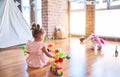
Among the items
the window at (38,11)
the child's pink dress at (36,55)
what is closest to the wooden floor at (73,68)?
the child's pink dress at (36,55)

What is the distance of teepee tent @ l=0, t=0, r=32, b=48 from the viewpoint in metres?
3.39

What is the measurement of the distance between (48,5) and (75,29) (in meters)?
1.53

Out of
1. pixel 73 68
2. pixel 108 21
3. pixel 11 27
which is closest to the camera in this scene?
pixel 73 68

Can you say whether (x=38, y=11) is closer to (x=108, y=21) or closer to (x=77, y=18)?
(x=77, y=18)

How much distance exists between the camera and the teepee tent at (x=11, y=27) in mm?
3395

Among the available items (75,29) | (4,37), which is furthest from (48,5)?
(4,37)

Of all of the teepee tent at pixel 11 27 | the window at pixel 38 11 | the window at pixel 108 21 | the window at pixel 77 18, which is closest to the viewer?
the teepee tent at pixel 11 27

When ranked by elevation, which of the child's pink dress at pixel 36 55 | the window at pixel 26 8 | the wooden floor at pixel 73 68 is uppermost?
the window at pixel 26 8

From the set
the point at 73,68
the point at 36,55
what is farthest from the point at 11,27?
the point at 73,68

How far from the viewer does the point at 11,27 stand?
A: 11.9ft

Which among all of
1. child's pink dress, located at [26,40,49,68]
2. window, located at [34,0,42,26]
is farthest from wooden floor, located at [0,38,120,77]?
window, located at [34,0,42,26]

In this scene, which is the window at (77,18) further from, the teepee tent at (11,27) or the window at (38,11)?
the teepee tent at (11,27)

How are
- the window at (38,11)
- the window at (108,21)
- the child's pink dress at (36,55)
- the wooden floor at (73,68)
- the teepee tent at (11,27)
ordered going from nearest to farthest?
the wooden floor at (73,68) → the child's pink dress at (36,55) → the teepee tent at (11,27) → the window at (108,21) → the window at (38,11)

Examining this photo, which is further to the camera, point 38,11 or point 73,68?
point 38,11
